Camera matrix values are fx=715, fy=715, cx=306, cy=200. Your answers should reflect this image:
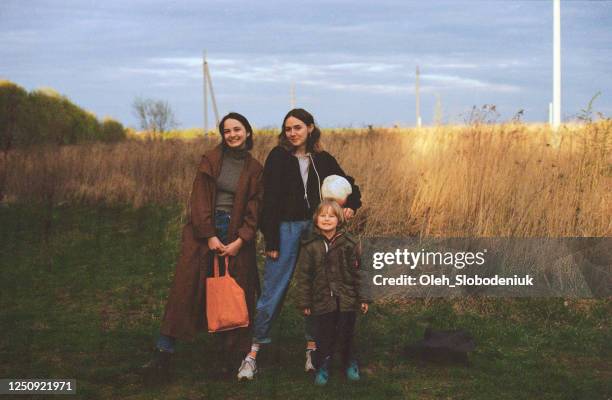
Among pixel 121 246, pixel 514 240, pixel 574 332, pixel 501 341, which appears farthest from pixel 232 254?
pixel 121 246

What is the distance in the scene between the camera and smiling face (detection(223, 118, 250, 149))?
14.4 ft

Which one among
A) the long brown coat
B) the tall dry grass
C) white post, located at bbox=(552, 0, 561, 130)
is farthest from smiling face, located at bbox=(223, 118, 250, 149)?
white post, located at bbox=(552, 0, 561, 130)

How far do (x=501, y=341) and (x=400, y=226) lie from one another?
9.06ft

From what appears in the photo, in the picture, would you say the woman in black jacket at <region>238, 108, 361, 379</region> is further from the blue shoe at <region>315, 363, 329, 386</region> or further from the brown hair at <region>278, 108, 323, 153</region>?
the blue shoe at <region>315, 363, 329, 386</region>

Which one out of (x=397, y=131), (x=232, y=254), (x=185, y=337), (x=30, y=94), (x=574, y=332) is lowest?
(x=574, y=332)

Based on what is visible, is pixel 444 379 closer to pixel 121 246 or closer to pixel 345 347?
pixel 345 347

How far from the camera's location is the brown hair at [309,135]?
443cm

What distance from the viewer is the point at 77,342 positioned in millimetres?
5680

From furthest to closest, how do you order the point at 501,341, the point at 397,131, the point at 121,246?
the point at 397,131, the point at 121,246, the point at 501,341

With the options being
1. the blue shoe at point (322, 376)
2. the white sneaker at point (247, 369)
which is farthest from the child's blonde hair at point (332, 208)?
the white sneaker at point (247, 369)

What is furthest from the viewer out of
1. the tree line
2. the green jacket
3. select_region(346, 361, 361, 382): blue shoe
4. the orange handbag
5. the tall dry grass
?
the tree line

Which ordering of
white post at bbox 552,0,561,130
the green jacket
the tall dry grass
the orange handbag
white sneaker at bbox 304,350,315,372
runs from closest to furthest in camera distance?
the green jacket < the orange handbag < white sneaker at bbox 304,350,315,372 < the tall dry grass < white post at bbox 552,0,561,130

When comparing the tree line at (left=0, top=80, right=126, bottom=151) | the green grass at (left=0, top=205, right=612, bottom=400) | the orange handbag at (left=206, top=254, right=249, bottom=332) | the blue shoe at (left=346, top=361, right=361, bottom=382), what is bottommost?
the green grass at (left=0, top=205, right=612, bottom=400)

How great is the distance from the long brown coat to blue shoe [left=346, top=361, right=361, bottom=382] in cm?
66
